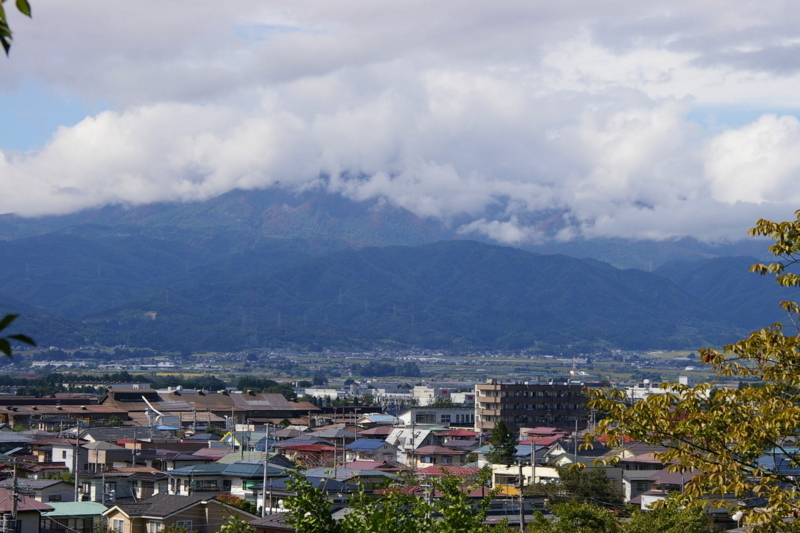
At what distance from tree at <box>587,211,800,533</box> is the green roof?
2848cm

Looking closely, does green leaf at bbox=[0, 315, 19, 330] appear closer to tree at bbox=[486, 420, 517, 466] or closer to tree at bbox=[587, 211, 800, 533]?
tree at bbox=[587, 211, 800, 533]

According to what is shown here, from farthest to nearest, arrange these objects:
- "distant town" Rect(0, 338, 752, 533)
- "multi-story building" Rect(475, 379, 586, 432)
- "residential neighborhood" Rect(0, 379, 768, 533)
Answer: "multi-story building" Rect(475, 379, 586, 432), "distant town" Rect(0, 338, 752, 533), "residential neighborhood" Rect(0, 379, 768, 533)

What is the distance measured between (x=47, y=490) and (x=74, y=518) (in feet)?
18.2

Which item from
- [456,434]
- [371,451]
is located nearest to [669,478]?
[371,451]

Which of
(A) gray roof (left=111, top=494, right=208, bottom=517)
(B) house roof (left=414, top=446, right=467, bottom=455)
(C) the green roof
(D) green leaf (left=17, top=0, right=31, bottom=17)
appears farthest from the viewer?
(B) house roof (left=414, top=446, right=467, bottom=455)

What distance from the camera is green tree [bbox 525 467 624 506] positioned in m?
45.5

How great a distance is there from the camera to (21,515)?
34.5m

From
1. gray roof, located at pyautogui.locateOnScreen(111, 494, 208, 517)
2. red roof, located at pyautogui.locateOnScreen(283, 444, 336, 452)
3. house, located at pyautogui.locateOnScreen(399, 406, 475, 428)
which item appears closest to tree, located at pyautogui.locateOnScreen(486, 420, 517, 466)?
red roof, located at pyautogui.locateOnScreen(283, 444, 336, 452)

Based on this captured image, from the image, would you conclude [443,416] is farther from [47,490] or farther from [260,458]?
[47,490]

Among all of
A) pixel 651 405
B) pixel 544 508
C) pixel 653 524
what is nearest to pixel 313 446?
pixel 544 508

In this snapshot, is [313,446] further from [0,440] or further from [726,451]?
[726,451]

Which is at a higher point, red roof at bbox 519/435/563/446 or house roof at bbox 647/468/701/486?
house roof at bbox 647/468/701/486

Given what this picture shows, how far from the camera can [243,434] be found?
250 ft

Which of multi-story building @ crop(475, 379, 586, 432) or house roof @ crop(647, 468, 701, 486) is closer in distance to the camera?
house roof @ crop(647, 468, 701, 486)
